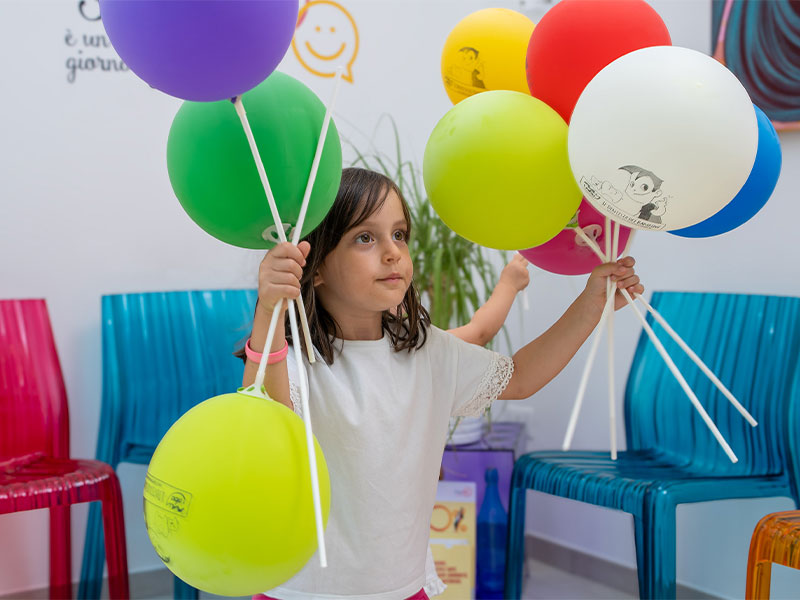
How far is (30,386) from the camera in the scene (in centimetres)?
209

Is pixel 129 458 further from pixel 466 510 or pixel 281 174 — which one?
pixel 281 174

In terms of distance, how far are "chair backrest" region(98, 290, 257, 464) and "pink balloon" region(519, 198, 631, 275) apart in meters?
1.12

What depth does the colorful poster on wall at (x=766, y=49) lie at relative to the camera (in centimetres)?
194

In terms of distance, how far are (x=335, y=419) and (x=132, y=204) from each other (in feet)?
4.65

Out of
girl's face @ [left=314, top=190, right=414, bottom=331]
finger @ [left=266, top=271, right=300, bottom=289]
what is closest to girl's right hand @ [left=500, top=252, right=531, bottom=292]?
girl's face @ [left=314, top=190, right=414, bottom=331]

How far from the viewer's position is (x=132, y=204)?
2.36 meters

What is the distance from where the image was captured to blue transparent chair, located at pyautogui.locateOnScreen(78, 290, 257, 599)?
215cm

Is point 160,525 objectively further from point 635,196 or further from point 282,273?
point 635,196

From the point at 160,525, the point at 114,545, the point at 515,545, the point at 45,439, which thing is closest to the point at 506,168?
the point at 160,525

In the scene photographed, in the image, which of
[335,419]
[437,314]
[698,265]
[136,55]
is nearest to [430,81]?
[437,314]

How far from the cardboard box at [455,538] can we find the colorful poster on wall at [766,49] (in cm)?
125

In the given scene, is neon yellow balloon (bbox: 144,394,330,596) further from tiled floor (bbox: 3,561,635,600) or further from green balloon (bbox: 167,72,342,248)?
tiled floor (bbox: 3,561,635,600)

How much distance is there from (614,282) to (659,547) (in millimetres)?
822

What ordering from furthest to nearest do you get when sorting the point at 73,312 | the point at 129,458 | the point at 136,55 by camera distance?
the point at 73,312
the point at 129,458
the point at 136,55
